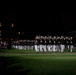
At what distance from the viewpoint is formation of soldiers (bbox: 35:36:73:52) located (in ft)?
136

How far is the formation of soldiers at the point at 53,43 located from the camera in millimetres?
41334

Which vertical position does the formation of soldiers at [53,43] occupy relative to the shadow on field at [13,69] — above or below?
above

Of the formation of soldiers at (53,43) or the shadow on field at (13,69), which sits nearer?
the shadow on field at (13,69)

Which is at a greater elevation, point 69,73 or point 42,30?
point 42,30

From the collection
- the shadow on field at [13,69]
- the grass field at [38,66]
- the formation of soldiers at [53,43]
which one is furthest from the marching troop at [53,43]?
the shadow on field at [13,69]

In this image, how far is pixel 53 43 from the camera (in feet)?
141

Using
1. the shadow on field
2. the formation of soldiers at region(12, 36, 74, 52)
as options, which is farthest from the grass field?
the formation of soldiers at region(12, 36, 74, 52)

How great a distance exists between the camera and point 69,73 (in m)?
15.9

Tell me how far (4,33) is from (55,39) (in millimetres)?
116561

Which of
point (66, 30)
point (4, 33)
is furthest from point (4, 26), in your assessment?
point (66, 30)

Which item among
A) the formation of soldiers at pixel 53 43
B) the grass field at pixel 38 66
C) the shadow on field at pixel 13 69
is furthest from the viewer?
the formation of soldiers at pixel 53 43

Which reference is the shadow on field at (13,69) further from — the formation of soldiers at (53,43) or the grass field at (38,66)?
the formation of soldiers at (53,43)

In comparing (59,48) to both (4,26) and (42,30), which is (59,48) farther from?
(4,26)

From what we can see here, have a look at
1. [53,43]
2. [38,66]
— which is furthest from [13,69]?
[53,43]
